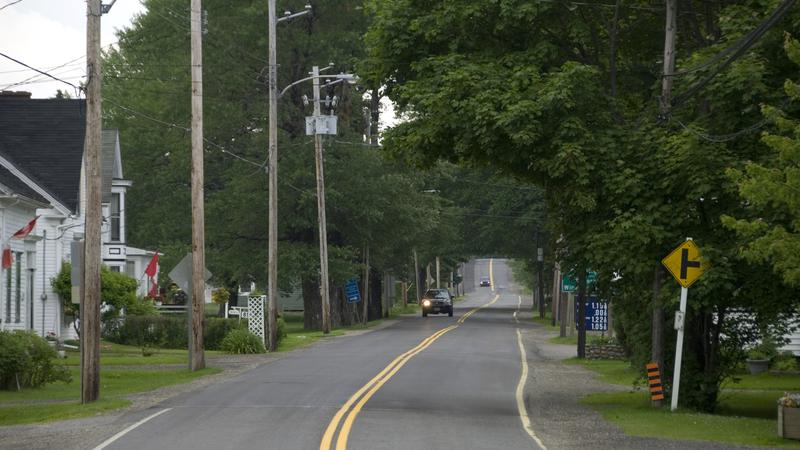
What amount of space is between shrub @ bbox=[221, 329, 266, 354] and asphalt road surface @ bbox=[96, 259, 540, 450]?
106 inches

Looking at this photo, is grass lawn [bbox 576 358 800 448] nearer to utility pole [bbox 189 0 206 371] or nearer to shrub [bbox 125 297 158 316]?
utility pole [bbox 189 0 206 371]

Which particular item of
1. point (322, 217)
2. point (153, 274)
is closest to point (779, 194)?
point (322, 217)

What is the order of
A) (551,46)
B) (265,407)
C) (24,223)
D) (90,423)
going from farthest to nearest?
1. (24,223)
2. (551,46)
3. (265,407)
4. (90,423)

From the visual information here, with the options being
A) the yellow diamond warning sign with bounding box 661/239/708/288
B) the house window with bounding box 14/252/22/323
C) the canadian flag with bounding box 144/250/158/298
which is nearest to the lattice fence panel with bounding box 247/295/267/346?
the house window with bounding box 14/252/22/323

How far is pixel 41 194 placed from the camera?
40000 mm

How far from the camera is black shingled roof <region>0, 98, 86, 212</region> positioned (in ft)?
141

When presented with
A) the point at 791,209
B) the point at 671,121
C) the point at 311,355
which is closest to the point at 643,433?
the point at 791,209

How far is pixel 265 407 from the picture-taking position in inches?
829

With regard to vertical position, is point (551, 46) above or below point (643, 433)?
above

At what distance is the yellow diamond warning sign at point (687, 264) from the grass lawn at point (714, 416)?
2222 millimetres

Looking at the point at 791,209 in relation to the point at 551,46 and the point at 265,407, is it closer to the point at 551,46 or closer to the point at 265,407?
the point at 551,46

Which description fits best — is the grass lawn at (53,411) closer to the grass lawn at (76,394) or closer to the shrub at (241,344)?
the grass lawn at (76,394)

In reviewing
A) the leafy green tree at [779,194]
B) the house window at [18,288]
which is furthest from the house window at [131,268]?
the leafy green tree at [779,194]

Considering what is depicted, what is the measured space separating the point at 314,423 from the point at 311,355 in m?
19.2
